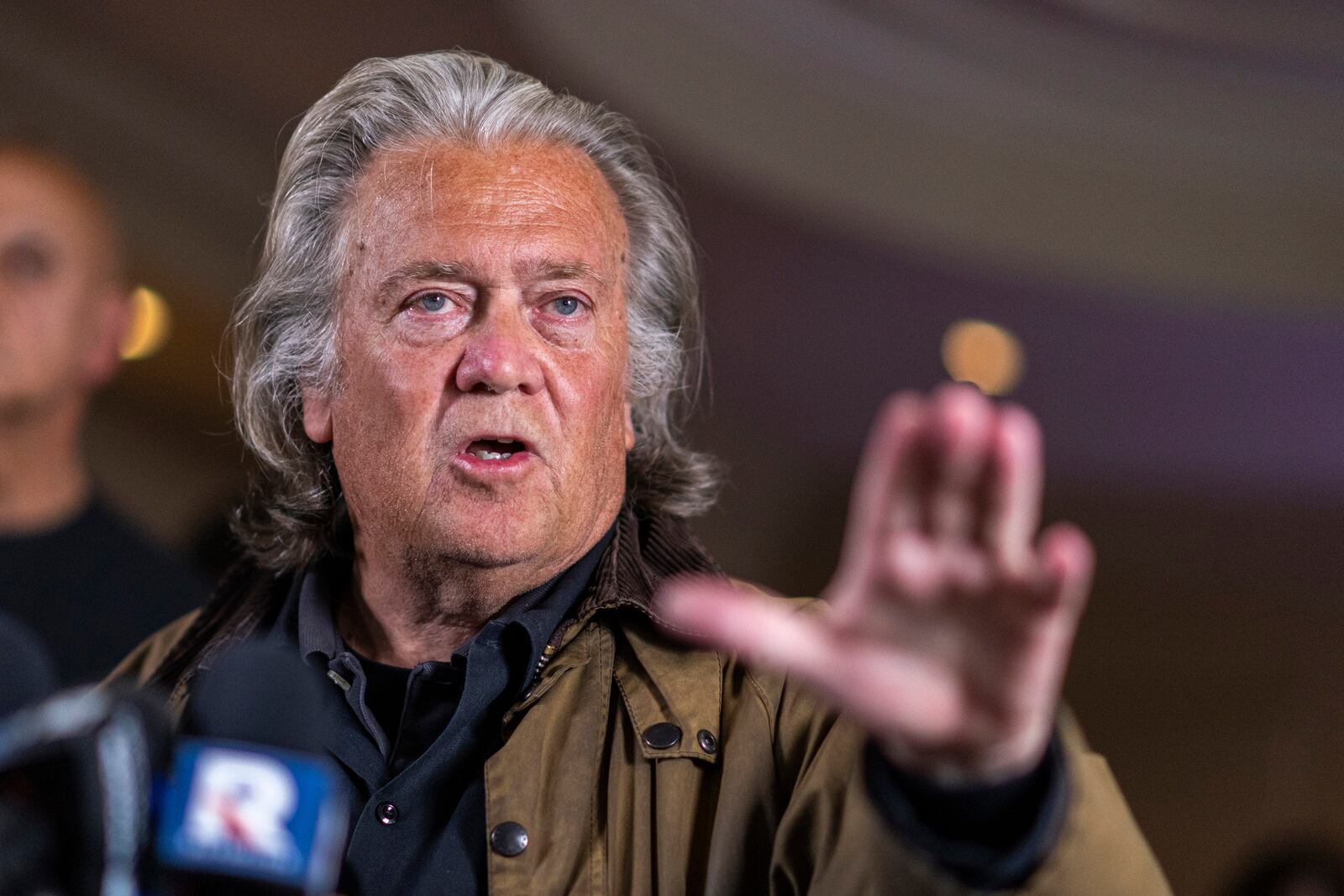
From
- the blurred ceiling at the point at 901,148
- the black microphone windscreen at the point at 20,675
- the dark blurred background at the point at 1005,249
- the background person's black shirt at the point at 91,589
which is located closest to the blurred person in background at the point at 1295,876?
the dark blurred background at the point at 1005,249

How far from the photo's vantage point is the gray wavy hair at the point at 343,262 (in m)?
1.87

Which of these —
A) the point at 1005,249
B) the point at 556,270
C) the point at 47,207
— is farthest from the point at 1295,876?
the point at 47,207

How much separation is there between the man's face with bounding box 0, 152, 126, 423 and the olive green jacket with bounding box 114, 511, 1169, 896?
1.90m

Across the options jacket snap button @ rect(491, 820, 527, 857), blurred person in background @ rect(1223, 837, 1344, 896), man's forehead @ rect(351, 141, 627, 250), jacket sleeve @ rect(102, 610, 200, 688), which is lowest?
blurred person in background @ rect(1223, 837, 1344, 896)

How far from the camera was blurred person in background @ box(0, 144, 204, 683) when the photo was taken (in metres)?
2.63

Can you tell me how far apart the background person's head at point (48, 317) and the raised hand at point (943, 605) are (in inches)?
92.2

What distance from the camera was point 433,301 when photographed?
1737 millimetres

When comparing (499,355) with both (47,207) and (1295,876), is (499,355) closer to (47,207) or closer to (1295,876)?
(47,207)

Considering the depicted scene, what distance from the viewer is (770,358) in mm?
6082

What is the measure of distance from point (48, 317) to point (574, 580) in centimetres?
193

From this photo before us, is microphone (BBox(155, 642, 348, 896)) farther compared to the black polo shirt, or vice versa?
the black polo shirt

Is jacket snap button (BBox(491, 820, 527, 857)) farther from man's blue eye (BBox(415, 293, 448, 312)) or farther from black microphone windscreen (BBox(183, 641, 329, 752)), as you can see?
man's blue eye (BBox(415, 293, 448, 312))

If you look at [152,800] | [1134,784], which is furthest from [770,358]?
[152,800]

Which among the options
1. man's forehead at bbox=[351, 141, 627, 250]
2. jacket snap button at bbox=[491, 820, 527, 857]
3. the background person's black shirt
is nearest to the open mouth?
man's forehead at bbox=[351, 141, 627, 250]
